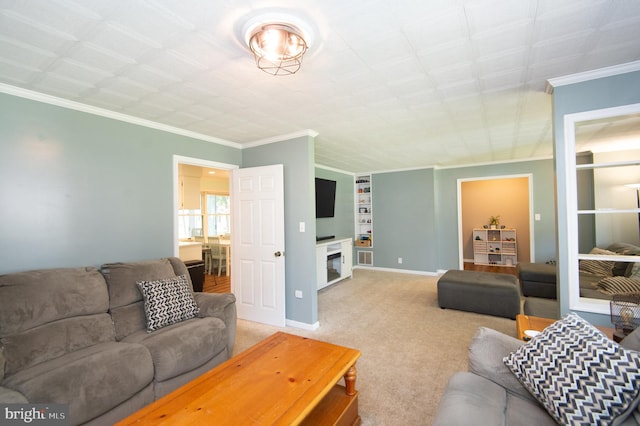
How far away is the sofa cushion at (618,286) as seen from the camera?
8.56ft

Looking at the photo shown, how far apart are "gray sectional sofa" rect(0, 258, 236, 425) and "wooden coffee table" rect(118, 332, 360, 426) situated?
527mm

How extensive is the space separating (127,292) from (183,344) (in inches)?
30.0

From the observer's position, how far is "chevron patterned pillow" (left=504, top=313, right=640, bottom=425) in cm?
109

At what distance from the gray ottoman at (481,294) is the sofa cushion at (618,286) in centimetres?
91

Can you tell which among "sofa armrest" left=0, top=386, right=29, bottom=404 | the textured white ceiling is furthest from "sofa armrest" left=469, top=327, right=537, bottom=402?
"sofa armrest" left=0, top=386, right=29, bottom=404

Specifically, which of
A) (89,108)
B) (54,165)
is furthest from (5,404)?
(89,108)

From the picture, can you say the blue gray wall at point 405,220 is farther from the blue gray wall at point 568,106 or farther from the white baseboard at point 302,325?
the blue gray wall at point 568,106

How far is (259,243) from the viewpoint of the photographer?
A: 3.72 meters

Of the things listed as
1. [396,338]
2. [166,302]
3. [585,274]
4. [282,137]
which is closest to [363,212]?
[282,137]

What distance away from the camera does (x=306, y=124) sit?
323 centimetres

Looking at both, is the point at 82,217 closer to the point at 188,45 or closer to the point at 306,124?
the point at 188,45

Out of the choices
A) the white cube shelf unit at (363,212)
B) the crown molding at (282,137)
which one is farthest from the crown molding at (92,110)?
the white cube shelf unit at (363,212)

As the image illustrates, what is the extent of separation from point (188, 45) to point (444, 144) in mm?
3778

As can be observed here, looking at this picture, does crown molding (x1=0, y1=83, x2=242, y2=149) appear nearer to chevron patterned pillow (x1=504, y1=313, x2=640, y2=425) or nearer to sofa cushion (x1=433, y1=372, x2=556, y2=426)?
sofa cushion (x1=433, y1=372, x2=556, y2=426)
